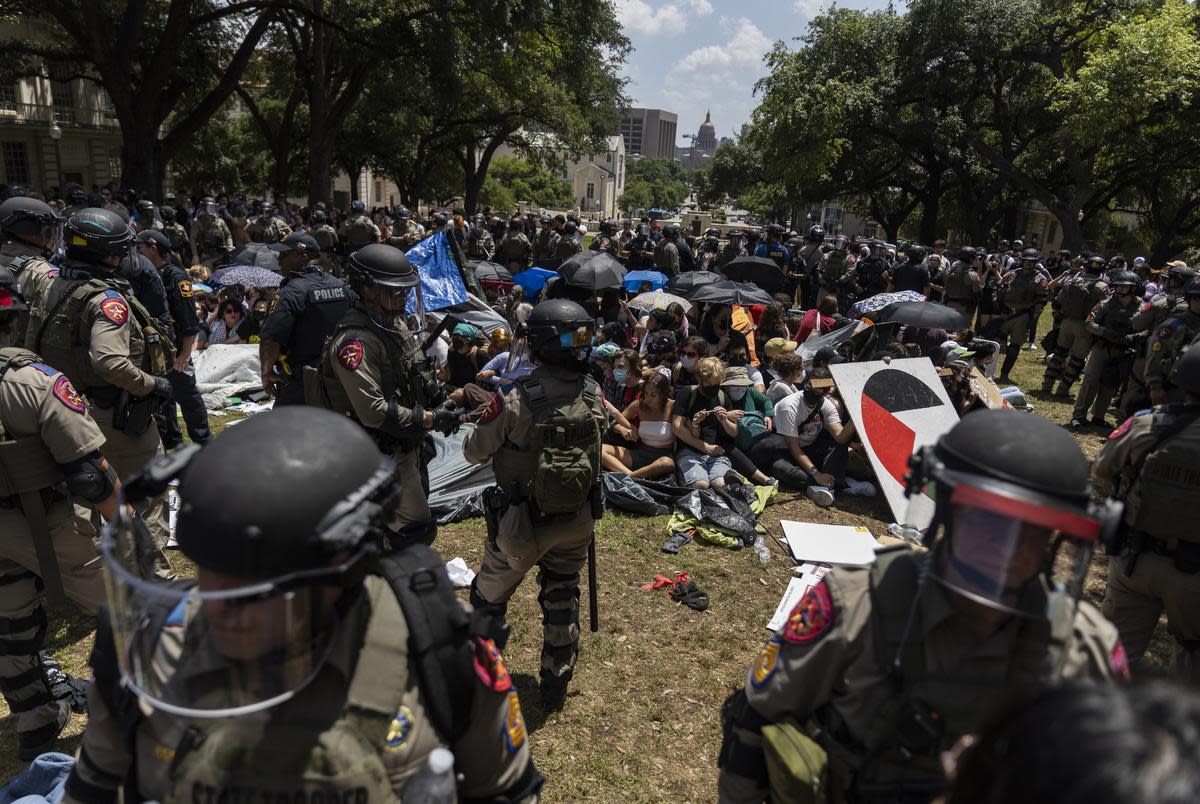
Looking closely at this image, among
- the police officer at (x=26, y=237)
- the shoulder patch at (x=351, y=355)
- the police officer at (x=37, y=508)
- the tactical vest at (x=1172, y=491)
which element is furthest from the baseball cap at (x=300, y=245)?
the tactical vest at (x=1172, y=491)

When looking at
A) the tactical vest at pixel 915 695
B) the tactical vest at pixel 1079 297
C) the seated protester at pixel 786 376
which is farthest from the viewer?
the tactical vest at pixel 1079 297

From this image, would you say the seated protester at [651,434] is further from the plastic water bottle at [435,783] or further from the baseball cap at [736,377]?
the plastic water bottle at [435,783]

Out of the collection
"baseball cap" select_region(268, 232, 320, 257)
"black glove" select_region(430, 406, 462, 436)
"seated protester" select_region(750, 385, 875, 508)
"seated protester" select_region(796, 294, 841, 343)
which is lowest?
"seated protester" select_region(750, 385, 875, 508)

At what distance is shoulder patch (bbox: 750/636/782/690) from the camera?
2.02m

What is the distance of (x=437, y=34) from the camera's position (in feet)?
60.5

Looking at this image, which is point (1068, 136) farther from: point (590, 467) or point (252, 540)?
point (252, 540)

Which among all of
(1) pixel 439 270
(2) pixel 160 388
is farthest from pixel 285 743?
(1) pixel 439 270

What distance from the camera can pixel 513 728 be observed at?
1868 millimetres

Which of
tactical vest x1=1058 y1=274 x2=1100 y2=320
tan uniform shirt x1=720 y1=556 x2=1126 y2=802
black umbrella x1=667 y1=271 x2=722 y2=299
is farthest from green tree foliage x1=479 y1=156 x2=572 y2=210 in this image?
tan uniform shirt x1=720 y1=556 x2=1126 y2=802

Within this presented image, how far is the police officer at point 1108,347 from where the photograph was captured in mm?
9320

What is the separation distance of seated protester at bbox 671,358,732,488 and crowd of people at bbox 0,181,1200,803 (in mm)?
30

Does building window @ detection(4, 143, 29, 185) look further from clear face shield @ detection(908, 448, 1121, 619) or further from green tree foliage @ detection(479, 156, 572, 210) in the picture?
clear face shield @ detection(908, 448, 1121, 619)

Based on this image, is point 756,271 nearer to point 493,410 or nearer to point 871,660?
point 493,410

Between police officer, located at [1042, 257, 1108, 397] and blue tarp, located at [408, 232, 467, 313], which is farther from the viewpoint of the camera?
police officer, located at [1042, 257, 1108, 397]
